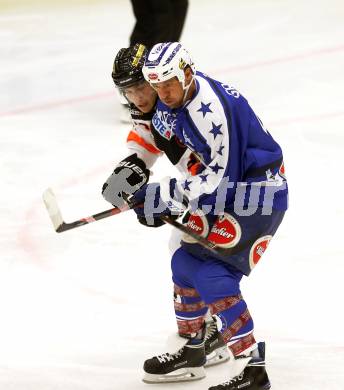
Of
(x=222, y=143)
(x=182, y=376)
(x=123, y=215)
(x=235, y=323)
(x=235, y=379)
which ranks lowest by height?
(x=123, y=215)

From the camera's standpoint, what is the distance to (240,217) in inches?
106

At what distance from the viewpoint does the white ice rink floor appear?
10.2ft

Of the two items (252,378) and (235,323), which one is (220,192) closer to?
(235,323)

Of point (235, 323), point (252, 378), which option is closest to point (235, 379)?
point (252, 378)

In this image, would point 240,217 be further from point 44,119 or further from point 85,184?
point 44,119

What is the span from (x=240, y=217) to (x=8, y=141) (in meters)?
2.70

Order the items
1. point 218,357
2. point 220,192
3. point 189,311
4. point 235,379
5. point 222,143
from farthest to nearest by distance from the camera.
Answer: point 218,357 → point 189,311 → point 235,379 → point 220,192 → point 222,143

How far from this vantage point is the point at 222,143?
2555 mm

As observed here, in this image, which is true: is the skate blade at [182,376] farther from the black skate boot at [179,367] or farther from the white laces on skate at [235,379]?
the white laces on skate at [235,379]

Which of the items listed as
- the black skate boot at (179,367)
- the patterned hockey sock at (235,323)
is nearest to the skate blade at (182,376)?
the black skate boot at (179,367)

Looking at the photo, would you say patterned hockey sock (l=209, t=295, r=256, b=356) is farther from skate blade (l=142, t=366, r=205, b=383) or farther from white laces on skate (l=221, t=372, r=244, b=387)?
skate blade (l=142, t=366, r=205, b=383)

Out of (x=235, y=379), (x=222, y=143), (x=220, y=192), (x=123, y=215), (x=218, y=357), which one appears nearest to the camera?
(x=222, y=143)

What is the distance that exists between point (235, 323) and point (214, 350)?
1.32 feet

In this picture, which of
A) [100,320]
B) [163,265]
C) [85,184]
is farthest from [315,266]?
[85,184]
